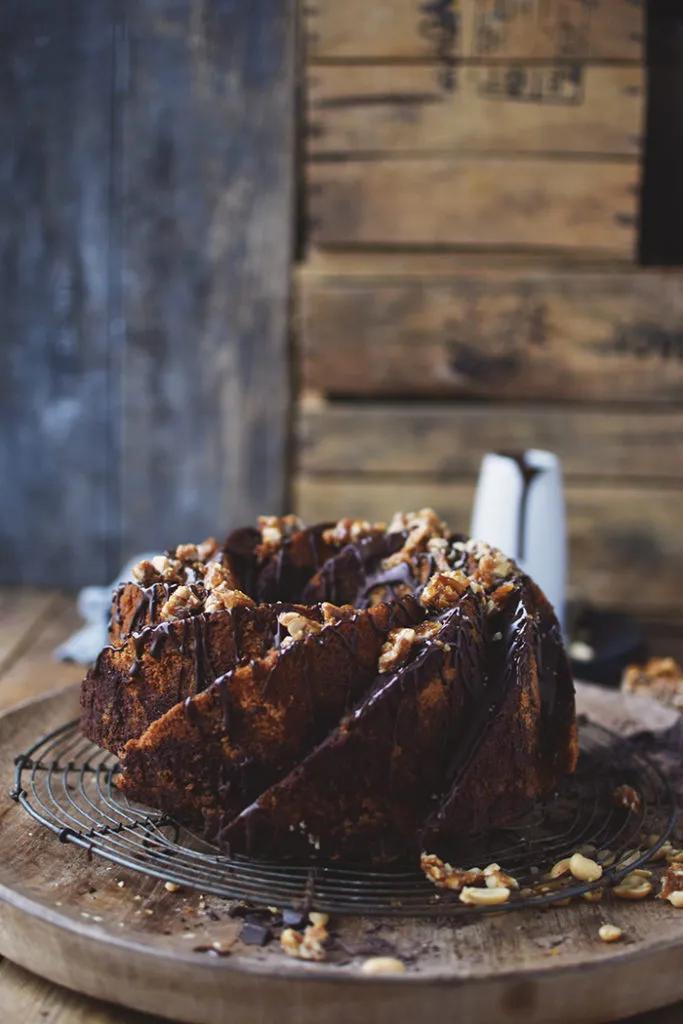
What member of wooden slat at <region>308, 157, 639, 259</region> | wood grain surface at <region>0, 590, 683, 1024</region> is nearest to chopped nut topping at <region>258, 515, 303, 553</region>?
wood grain surface at <region>0, 590, 683, 1024</region>

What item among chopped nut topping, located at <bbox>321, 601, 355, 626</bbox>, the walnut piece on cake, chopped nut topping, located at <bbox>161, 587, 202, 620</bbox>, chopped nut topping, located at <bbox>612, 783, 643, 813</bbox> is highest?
chopped nut topping, located at <bbox>321, 601, 355, 626</bbox>

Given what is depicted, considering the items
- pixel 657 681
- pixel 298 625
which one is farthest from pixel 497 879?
pixel 657 681

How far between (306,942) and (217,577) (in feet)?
1.65

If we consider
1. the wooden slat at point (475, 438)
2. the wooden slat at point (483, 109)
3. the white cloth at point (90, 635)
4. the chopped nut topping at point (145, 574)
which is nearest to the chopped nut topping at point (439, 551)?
the chopped nut topping at point (145, 574)

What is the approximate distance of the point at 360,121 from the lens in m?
2.94

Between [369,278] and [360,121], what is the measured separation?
16.3 inches

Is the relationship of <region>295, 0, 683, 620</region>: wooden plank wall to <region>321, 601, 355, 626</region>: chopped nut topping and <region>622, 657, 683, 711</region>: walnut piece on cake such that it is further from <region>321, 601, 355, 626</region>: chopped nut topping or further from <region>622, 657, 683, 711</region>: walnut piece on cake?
<region>321, 601, 355, 626</region>: chopped nut topping

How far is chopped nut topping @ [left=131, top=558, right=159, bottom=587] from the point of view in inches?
58.3

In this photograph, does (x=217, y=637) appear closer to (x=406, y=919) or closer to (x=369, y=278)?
(x=406, y=919)

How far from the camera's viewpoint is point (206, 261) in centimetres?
303

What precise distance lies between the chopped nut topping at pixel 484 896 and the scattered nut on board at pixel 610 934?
109 millimetres

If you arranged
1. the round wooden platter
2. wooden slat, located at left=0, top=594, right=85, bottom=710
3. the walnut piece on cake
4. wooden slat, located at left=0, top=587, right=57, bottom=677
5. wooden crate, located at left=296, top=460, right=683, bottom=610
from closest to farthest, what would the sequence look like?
the round wooden platter < the walnut piece on cake < wooden slat, located at left=0, top=594, right=85, bottom=710 < wooden slat, located at left=0, top=587, right=57, bottom=677 < wooden crate, located at left=296, top=460, right=683, bottom=610

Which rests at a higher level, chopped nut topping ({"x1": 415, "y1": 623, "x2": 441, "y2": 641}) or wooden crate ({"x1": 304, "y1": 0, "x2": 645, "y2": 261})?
wooden crate ({"x1": 304, "y1": 0, "x2": 645, "y2": 261})

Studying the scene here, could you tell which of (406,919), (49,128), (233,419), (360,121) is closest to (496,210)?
(360,121)
